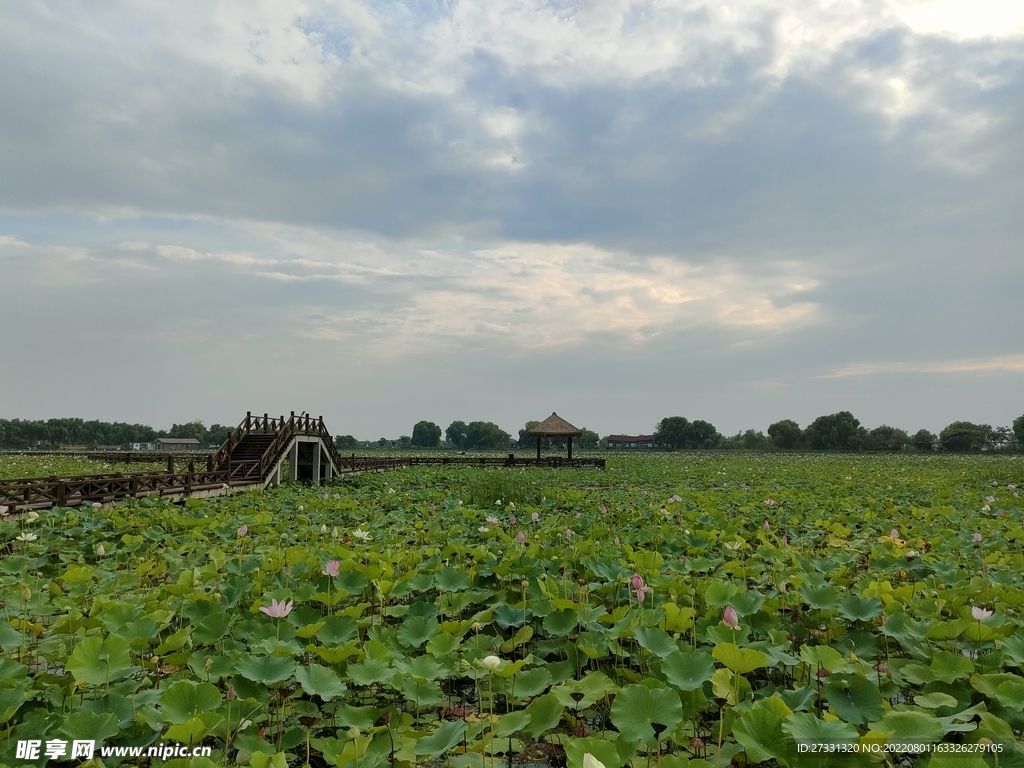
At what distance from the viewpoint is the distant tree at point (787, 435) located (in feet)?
284

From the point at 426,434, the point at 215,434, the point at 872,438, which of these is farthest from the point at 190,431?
the point at 872,438

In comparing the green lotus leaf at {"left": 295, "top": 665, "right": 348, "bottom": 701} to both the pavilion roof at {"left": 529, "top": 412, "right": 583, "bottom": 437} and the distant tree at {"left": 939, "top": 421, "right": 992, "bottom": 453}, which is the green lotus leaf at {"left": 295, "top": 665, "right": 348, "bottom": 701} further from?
the distant tree at {"left": 939, "top": 421, "right": 992, "bottom": 453}

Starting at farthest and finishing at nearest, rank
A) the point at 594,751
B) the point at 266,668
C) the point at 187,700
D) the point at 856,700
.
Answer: the point at 266,668 < the point at 856,700 < the point at 187,700 < the point at 594,751

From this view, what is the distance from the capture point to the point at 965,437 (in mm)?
77938

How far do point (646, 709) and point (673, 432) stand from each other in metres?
100

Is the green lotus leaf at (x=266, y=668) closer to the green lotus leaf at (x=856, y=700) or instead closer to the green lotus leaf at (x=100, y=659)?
the green lotus leaf at (x=100, y=659)

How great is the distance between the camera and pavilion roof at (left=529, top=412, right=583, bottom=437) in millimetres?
32500

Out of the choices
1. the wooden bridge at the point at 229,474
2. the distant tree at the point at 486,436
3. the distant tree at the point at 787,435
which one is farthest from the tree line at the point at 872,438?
the wooden bridge at the point at 229,474

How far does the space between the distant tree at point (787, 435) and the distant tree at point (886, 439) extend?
9.45m

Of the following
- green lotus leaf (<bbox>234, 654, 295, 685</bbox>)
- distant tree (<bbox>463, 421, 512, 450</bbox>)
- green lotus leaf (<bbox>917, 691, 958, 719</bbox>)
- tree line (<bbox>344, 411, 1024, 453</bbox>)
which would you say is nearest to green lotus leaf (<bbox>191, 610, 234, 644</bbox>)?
green lotus leaf (<bbox>234, 654, 295, 685</bbox>)

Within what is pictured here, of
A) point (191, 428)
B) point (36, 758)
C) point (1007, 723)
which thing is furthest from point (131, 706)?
point (191, 428)

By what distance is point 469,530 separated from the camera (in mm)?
7352

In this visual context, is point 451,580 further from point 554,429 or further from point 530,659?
point 554,429

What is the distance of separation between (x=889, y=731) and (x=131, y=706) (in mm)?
2727
